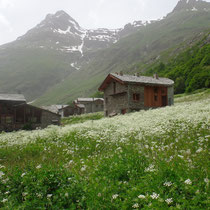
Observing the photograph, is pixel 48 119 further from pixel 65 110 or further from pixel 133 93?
pixel 65 110

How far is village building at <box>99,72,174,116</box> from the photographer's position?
3922 cm

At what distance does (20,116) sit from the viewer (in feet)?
145

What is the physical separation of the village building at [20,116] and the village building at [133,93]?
12465 mm

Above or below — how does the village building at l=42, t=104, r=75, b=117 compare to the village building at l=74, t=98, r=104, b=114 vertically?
below

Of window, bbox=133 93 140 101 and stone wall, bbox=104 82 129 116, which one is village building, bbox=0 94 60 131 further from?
window, bbox=133 93 140 101

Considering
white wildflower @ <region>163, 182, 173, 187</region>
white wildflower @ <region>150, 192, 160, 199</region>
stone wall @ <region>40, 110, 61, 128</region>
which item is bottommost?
stone wall @ <region>40, 110, 61, 128</region>

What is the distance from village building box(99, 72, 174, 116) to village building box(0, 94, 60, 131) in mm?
12465

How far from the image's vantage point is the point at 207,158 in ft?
18.4

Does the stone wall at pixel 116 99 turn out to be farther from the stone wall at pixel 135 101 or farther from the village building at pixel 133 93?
the stone wall at pixel 135 101

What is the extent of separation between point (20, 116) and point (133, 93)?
22.8 metres

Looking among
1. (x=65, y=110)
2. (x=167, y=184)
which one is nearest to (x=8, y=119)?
(x=167, y=184)

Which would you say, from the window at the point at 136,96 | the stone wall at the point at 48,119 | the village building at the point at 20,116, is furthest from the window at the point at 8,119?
the window at the point at 136,96

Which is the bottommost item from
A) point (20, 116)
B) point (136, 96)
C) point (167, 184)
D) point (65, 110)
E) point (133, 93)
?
point (65, 110)

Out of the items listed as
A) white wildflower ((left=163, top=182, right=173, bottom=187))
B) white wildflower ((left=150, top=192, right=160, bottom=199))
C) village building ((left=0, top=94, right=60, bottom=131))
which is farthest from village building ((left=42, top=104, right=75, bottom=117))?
white wildflower ((left=150, top=192, right=160, bottom=199))
